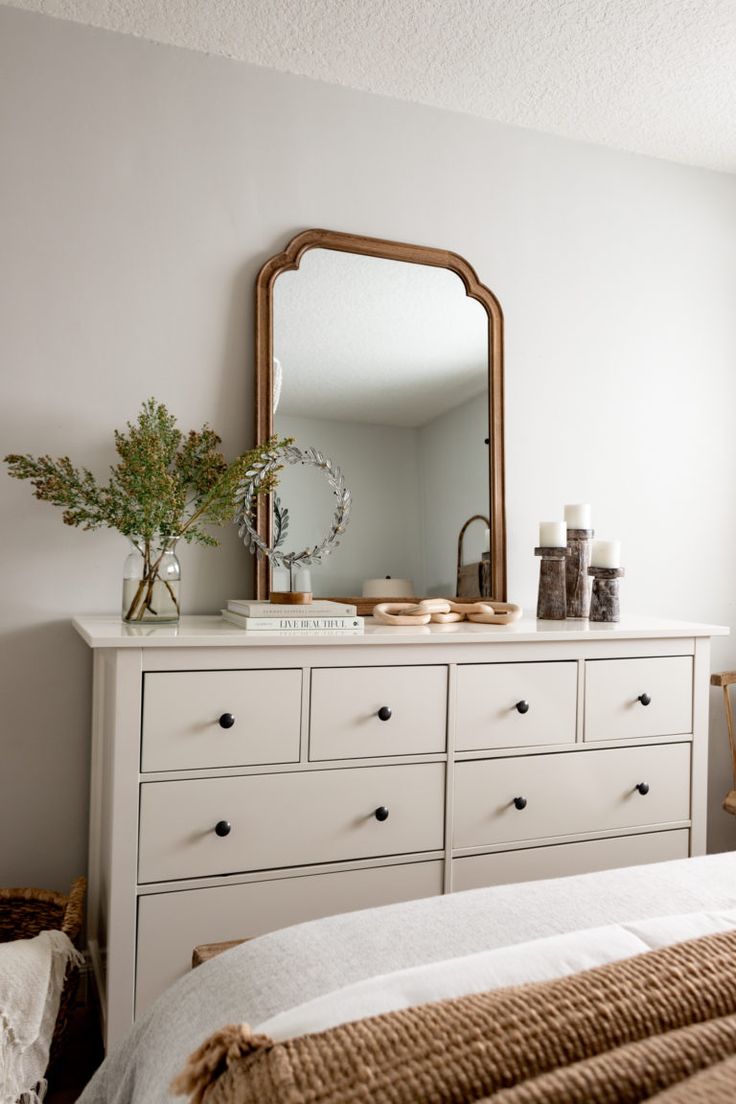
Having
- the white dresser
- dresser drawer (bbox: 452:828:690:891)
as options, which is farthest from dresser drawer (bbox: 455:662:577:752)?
dresser drawer (bbox: 452:828:690:891)

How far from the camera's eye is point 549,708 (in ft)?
6.73

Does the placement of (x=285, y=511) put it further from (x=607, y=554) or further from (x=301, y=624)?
(x=607, y=554)

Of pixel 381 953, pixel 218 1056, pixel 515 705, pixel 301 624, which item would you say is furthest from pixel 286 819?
pixel 218 1056

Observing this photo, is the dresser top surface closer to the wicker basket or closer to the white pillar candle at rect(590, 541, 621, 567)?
the white pillar candle at rect(590, 541, 621, 567)

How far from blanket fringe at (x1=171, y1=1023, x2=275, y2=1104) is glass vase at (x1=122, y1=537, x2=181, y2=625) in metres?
1.41

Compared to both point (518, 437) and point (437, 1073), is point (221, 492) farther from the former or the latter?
point (437, 1073)

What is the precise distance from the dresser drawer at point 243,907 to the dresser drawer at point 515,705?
1.06ft

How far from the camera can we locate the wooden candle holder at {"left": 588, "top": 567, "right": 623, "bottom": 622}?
236cm

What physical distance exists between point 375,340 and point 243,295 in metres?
0.40

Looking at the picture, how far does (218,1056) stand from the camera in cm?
63

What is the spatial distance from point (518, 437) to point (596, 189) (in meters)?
0.89

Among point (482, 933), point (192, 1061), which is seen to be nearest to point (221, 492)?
point (482, 933)

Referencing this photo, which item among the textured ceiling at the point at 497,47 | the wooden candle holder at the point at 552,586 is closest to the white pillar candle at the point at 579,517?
the wooden candle holder at the point at 552,586

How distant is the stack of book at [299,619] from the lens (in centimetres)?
185
